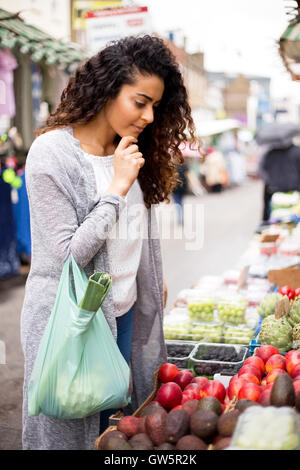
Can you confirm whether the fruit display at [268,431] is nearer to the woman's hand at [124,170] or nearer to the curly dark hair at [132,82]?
the woman's hand at [124,170]

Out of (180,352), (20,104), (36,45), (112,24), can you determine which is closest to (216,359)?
(180,352)

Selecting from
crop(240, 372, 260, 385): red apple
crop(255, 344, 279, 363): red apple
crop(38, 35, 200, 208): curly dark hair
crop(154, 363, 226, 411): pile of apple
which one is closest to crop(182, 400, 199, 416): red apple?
crop(154, 363, 226, 411): pile of apple

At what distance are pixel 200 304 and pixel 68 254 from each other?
2051 millimetres

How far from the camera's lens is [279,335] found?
2768 mm

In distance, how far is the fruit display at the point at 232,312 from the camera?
11.9 ft

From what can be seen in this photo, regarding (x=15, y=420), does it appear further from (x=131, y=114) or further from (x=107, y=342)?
(x=131, y=114)

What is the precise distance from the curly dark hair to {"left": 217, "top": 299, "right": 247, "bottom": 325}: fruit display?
149cm

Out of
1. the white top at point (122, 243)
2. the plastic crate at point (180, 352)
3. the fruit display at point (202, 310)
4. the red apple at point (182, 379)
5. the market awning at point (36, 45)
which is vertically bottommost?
the plastic crate at point (180, 352)

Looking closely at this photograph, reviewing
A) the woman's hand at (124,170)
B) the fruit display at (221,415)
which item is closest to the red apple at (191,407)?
the fruit display at (221,415)

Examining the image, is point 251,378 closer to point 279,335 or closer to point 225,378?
point 225,378

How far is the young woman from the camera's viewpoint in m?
1.87

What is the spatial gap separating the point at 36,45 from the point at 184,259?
14.6ft

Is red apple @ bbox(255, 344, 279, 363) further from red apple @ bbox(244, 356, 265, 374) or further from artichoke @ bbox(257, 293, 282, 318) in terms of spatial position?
artichoke @ bbox(257, 293, 282, 318)

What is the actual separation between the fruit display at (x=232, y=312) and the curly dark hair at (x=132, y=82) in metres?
1.49
